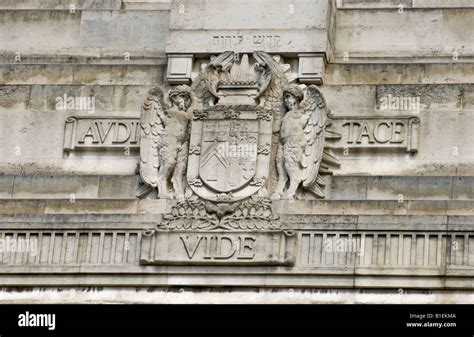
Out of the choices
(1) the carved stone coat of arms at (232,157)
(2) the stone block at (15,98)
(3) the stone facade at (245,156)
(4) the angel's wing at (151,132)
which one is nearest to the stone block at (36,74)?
(3) the stone facade at (245,156)

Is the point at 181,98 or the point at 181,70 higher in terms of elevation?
the point at 181,70

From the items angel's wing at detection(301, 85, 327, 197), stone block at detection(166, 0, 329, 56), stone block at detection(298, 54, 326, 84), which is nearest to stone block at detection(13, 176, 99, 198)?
stone block at detection(166, 0, 329, 56)

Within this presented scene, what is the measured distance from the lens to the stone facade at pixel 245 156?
41.3 metres

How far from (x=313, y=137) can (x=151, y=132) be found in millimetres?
2718

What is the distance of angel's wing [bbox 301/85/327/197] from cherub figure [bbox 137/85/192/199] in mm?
1994

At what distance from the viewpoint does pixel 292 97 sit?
139ft

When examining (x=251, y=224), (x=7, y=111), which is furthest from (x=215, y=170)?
(x=7, y=111)

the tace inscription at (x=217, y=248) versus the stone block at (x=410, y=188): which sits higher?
the stone block at (x=410, y=188)

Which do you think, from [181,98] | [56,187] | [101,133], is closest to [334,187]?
[181,98]

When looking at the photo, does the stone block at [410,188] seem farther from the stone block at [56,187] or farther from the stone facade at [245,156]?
the stone block at [56,187]

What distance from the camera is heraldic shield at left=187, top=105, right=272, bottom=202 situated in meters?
41.9

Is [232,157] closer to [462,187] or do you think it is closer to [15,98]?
[462,187]

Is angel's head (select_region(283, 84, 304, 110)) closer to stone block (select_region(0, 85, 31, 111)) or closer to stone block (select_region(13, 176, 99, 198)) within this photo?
stone block (select_region(13, 176, 99, 198))

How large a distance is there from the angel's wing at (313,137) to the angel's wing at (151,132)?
241 centimetres
